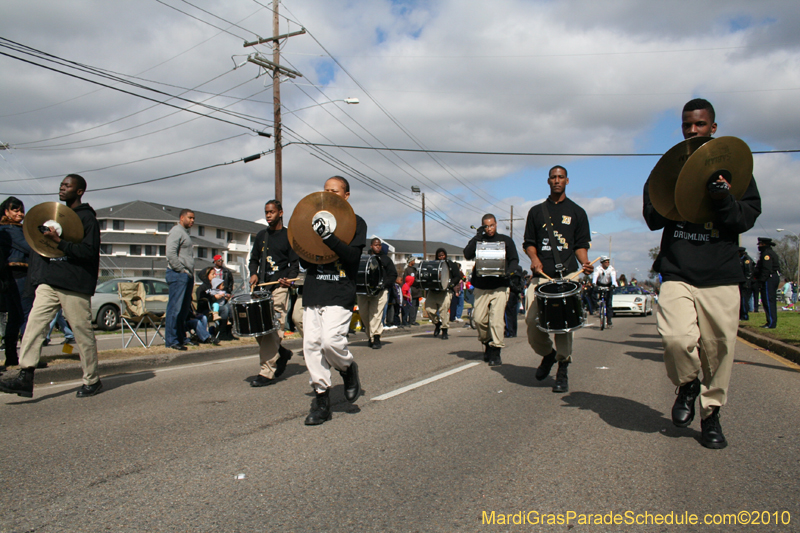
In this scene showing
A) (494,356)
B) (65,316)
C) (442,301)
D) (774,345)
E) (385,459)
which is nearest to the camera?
(385,459)

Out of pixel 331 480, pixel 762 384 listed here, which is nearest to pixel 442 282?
pixel 762 384

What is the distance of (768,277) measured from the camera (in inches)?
566

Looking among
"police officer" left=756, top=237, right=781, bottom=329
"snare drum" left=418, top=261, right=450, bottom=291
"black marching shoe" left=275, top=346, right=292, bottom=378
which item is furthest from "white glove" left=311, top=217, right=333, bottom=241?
"police officer" left=756, top=237, right=781, bottom=329

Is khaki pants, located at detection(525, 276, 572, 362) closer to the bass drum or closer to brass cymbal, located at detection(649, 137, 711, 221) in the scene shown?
brass cymbal, located at detection(649, 137, 711, 221)

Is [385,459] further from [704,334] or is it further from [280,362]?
[280,362]

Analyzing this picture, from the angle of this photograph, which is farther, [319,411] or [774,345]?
[774,345]

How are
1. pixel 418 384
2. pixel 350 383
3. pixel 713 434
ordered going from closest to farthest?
pixel 713 434 → pixel 350 383 → pixel 418 384

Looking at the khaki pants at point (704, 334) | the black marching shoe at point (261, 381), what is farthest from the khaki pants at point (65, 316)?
the khaki pants at point (704, 334)

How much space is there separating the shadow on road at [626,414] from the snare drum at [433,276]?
687 centimetres

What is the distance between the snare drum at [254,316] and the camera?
6.38 metres

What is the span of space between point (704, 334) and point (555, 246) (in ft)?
7.50

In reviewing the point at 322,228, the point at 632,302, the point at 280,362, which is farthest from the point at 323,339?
the point at 632,302

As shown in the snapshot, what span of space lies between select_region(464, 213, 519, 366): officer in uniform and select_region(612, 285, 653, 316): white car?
19542 mm

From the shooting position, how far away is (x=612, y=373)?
7625mm
